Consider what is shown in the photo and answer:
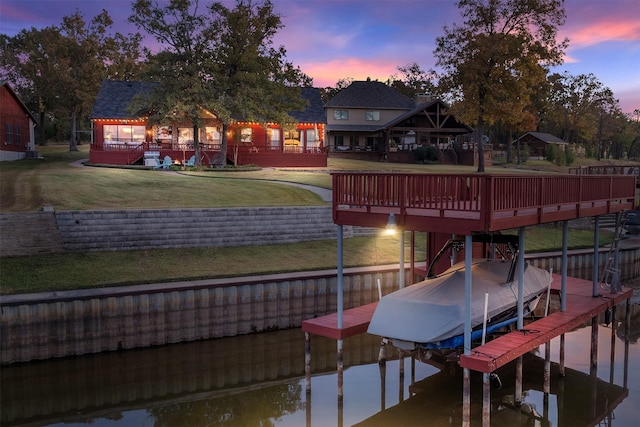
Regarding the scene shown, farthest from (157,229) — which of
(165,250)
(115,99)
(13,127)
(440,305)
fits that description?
(115,99)

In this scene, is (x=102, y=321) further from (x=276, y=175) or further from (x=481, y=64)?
(x=481, y=64)

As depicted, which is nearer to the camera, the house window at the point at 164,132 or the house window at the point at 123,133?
the house window at the point at 123,133

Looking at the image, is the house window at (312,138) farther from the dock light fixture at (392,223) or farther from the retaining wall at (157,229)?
the dock light fixture at (392,223)

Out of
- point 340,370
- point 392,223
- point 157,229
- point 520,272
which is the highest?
point 392,223

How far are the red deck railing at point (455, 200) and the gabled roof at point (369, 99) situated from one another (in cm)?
5756

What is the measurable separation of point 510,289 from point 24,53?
247ft

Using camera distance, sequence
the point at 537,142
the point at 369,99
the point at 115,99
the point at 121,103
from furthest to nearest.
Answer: the point at 537,142 < the point at 369,99 < the point at 115,99 < the point at 121,103

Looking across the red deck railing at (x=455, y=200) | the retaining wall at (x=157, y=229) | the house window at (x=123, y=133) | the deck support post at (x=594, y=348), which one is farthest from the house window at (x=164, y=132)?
the deck support post at (x=594, y=348)

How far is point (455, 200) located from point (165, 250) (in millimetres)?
13549

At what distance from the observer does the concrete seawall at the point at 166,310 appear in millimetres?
16250

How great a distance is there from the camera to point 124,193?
30781 millimetres

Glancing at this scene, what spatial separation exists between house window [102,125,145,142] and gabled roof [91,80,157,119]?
1033mm

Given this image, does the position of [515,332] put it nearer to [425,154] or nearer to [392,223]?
[392,223]

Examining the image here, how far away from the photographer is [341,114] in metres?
72.6
